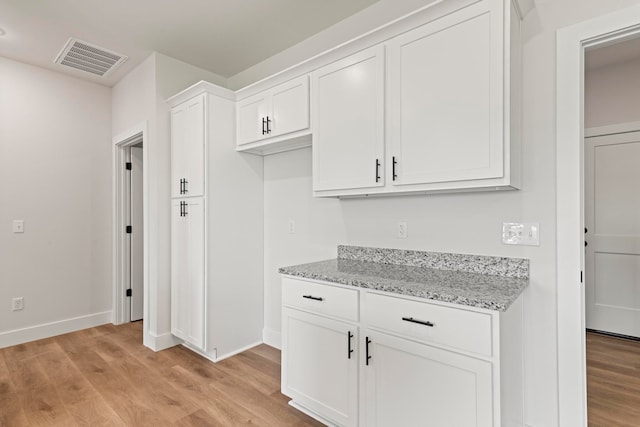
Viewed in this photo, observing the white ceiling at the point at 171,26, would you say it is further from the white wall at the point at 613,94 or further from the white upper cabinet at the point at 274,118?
the white wall at the point at 613,94

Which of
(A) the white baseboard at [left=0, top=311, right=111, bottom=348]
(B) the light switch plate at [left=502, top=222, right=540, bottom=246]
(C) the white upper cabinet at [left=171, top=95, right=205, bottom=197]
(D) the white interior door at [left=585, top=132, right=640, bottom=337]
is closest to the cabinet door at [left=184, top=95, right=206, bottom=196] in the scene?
(C) the white upper cabinet at [left=171, top=95, right=205, bottom=197]

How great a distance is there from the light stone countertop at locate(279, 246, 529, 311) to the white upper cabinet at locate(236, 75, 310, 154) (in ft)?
3.29

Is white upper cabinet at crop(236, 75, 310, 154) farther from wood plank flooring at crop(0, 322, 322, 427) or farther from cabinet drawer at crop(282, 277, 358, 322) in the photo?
wood plank flooring at crop(0, 322, 322, 427)

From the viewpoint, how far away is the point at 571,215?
1672 millimetres

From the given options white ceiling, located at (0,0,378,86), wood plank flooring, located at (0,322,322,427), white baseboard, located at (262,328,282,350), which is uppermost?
white ceiling, located at (0,0,378,86)

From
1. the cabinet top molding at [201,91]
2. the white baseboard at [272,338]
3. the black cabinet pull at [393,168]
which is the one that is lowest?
the white baseboard at [272,338]

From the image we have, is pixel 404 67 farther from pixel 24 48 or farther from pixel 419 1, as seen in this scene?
pixel 24 48

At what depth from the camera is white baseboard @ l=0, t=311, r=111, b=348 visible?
126 inches

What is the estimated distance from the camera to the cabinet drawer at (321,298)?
1783 mm

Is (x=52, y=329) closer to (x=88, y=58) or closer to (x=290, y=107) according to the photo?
(x=88, y=58)

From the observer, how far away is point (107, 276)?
12.7 feet

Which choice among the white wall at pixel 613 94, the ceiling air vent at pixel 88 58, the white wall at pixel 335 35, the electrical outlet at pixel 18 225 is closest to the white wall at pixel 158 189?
the ceiling air vent at pixel 88 58

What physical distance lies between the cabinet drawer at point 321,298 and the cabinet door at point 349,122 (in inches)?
25.9

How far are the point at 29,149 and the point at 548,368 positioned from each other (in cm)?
465
